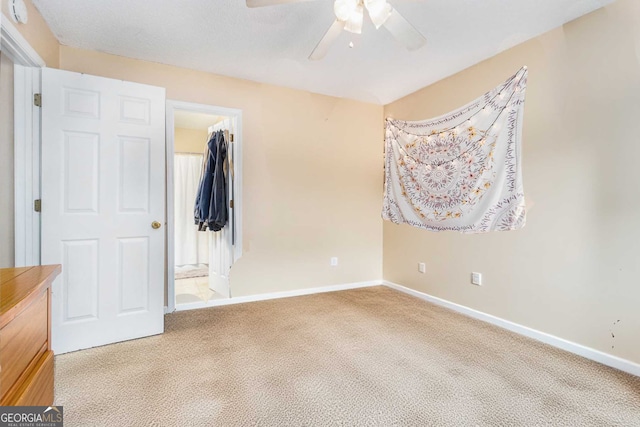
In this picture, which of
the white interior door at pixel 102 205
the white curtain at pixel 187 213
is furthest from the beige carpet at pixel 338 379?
the white curtain at pixel 187 213

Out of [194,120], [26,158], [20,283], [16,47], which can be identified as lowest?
[20,283]

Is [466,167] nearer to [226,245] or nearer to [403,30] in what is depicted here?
[403,30]

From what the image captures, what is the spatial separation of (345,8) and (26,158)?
2.26 meters

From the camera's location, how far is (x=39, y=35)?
2.08 m

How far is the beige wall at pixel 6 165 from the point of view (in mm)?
1959

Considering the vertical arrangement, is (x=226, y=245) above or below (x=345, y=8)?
below

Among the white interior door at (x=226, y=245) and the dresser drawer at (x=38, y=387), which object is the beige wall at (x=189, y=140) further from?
the dresser drawer at (x=38, y=387)

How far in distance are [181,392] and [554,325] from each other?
8.38 feet

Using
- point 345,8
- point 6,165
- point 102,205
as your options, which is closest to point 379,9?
point 345,8

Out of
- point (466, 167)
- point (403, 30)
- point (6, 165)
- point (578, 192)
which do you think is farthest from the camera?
point (466, 167)

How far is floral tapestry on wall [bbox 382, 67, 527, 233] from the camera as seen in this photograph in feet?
7.90

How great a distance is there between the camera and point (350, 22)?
1.70 meters

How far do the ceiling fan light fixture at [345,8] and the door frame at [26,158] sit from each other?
196cm

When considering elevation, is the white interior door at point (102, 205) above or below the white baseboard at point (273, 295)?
above
